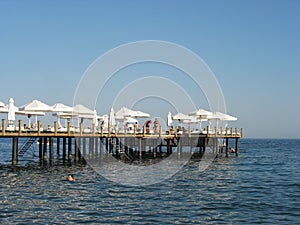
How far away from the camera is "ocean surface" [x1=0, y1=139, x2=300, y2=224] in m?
17.7

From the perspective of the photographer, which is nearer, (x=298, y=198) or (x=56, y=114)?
(x=298, y=198)

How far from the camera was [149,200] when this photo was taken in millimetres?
21234

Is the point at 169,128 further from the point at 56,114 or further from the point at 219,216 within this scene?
the point at 219,216

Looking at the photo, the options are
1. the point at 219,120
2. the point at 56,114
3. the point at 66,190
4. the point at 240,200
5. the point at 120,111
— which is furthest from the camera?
the point at 219,120

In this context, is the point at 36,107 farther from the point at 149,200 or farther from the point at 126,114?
the point at 149,200

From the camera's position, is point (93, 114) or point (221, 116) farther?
point (221, 116)

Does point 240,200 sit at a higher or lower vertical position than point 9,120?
lower

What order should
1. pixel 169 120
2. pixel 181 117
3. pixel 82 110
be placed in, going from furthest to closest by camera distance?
pixel 181 117 → pixel 169 120 → pixel 82 110

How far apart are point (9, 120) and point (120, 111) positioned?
14300 millimetres

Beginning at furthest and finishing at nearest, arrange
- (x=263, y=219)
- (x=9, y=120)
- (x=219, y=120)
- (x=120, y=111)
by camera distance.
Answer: (x=219, y=120) < (x=120, y=111) < (x=9, y=120) < (x=263, y=219)

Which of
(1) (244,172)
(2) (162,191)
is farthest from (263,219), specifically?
(1) (244,172)

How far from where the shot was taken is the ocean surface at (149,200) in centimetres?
1769

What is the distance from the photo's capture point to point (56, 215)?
59.2 feet

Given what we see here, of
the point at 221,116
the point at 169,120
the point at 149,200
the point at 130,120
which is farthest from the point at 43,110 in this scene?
the point at 221,116
